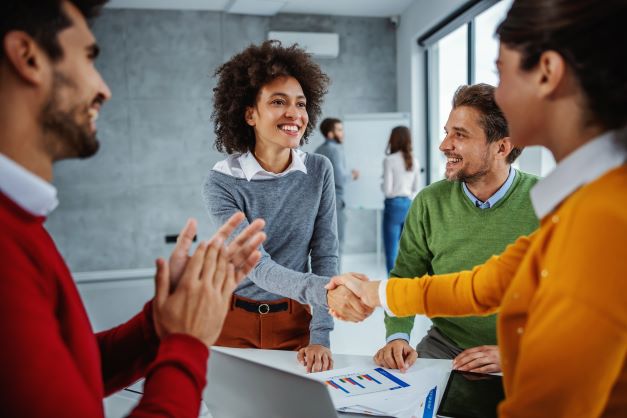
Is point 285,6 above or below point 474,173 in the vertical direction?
above

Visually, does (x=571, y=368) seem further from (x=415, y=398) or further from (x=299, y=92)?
(x=299, y=92)

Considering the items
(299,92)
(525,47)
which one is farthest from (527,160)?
(525,47)

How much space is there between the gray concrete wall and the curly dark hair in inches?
166

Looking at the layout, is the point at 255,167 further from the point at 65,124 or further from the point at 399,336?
the point at 65,124

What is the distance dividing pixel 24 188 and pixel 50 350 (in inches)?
9.5

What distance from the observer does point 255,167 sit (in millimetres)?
1794

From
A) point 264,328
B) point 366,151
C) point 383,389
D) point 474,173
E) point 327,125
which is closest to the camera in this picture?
point 383,389

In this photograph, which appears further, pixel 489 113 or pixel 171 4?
pixel 171 4

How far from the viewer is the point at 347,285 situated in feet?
4.74

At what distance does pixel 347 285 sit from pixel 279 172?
595 millimetres

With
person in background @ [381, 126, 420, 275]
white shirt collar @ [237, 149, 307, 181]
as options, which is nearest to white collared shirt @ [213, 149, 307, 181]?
white shirt collar @ [237, 149, 307, 181]

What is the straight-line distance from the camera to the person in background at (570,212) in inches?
26.1

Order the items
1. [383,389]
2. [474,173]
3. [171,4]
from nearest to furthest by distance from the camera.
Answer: [383,389] < [474,173] < [171,4]

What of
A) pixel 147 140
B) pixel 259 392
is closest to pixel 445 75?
pixel 147 140
